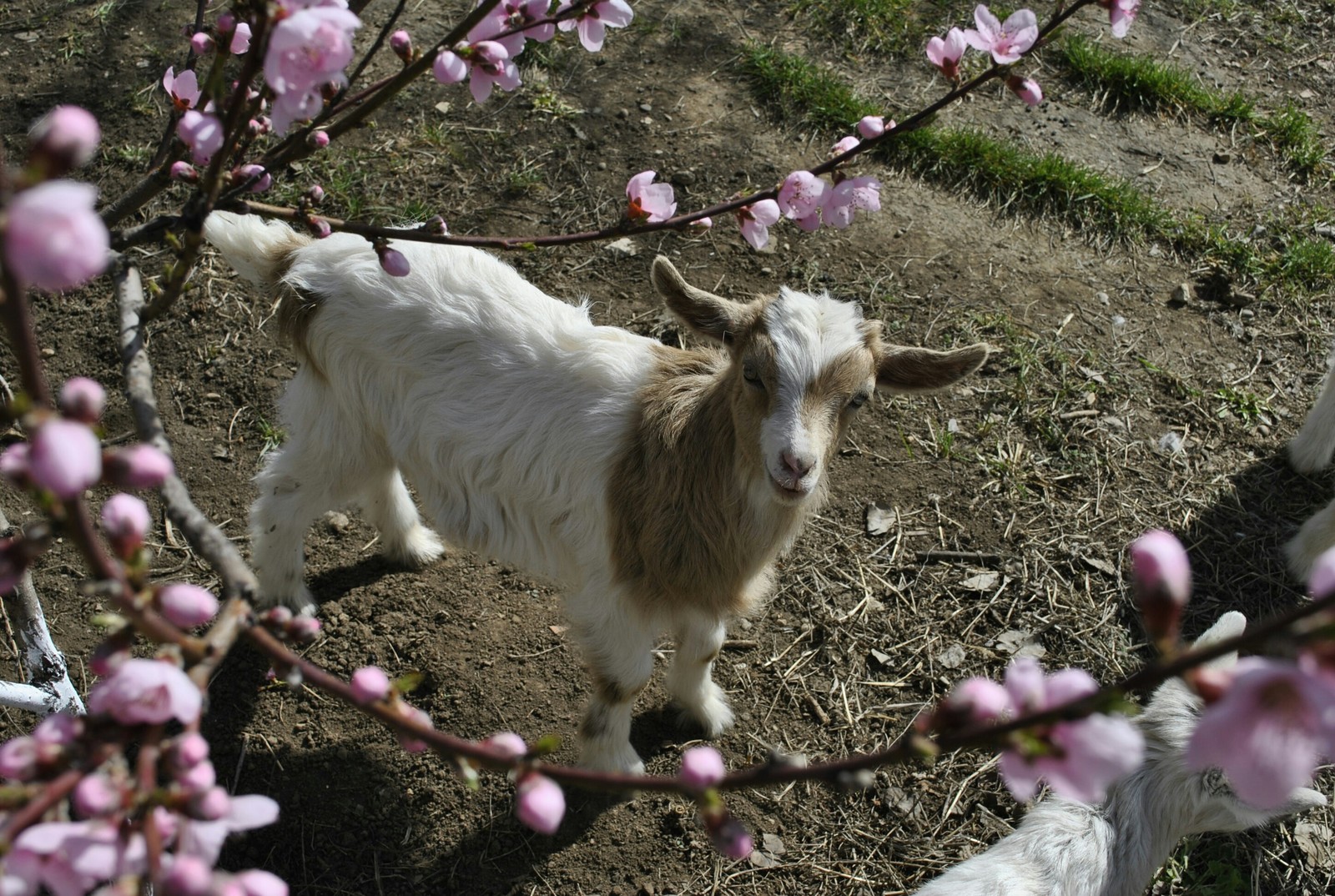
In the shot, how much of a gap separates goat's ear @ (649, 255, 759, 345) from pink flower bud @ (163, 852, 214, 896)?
2.29 meters

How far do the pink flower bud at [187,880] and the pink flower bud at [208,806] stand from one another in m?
0.06

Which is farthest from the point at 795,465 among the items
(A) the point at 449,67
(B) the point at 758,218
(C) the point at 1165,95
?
(C) the point at 1165,95

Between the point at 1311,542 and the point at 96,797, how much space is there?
14.8ft

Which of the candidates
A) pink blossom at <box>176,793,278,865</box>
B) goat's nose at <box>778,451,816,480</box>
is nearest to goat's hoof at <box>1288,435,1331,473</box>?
goat's nose at <box>778,451,816,480</box>

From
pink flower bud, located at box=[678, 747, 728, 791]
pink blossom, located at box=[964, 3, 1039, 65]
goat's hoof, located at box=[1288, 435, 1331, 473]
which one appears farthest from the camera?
goat's hoof, located at box=[1288, 435, 1331, 473]

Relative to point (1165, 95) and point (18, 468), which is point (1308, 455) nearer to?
point (1165, 95)

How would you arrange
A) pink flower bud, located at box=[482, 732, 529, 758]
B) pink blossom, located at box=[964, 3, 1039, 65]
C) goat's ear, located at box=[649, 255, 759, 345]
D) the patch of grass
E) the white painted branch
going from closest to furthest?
pink flower bud, located at box=[482, 732, 529, 758]
pink blossom, located at box=[964, 3, 1039, 65]
the white painted branch
goat's ear, located at box=[649, 255, 759, 345]
the patch of grass

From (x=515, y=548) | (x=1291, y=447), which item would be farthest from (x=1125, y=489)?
(x=515, y=548)

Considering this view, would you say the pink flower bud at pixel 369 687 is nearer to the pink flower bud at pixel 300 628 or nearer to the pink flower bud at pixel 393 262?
the pink flower bud at pixel 300 628

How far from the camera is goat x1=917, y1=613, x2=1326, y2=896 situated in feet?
9.97

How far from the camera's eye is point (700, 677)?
3.60m

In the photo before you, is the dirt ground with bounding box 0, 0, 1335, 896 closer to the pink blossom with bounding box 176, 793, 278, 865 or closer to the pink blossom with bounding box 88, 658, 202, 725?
the pink blossom with bounding box 176, 793, 278, 865

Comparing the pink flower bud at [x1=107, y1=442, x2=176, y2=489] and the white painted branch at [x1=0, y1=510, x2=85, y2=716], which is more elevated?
the pink flower bud at [x1=107, y1=442, x2=176, y2=489]

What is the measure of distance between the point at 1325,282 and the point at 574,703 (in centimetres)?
443
